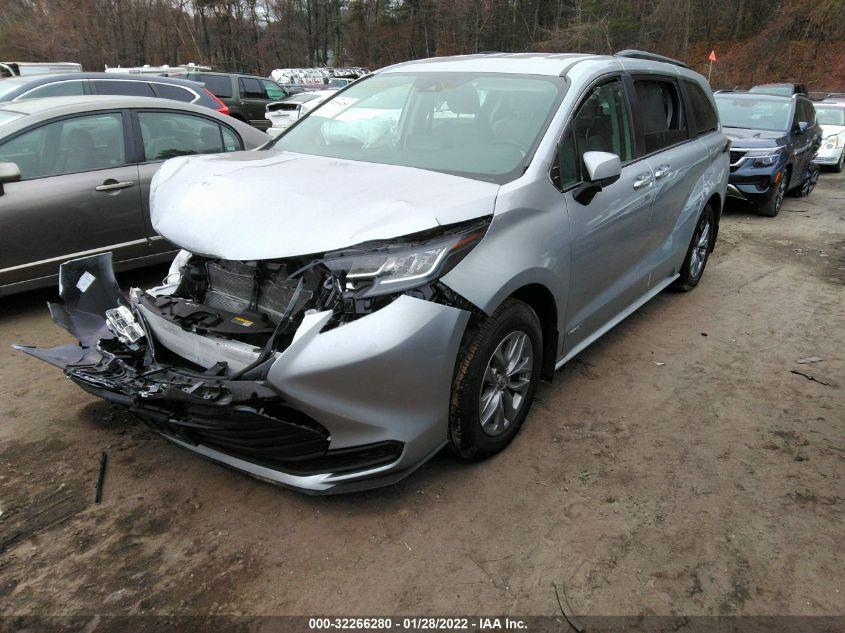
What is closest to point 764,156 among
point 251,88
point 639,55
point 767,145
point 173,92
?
point 767,145

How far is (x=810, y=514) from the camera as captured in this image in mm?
2865

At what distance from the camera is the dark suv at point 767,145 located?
9070mm

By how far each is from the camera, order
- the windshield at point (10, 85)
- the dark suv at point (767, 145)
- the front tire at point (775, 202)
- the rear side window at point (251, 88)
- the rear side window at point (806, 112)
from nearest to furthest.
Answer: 1. the windshield at point (10, 85)
2. the dark suv at point (767, 145)
3. the front tire at point (775, 202)
4. the rear side window at point (806, 112)
5. the rear side window at point (251, 88)

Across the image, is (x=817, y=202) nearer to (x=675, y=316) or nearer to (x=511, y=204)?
(x=675, y=316)

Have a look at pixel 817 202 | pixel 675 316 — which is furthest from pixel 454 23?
pixel 675 316

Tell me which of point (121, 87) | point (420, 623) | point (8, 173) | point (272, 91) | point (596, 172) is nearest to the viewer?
point (420, 623)

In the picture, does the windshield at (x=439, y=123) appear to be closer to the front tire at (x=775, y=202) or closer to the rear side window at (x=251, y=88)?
the front tire at (x=775, y=202)

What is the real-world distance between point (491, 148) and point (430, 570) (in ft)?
6.90

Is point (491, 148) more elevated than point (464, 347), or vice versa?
point (491, 148)

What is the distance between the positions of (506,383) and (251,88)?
53.8 ft

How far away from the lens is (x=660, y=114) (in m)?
4.57

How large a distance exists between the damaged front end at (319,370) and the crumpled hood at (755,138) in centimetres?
812

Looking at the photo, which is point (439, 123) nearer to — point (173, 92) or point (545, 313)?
point (545, 313)

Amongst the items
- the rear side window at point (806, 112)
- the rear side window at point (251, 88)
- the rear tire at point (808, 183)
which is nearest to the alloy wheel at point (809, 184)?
the rear tire at point (808, 183)
